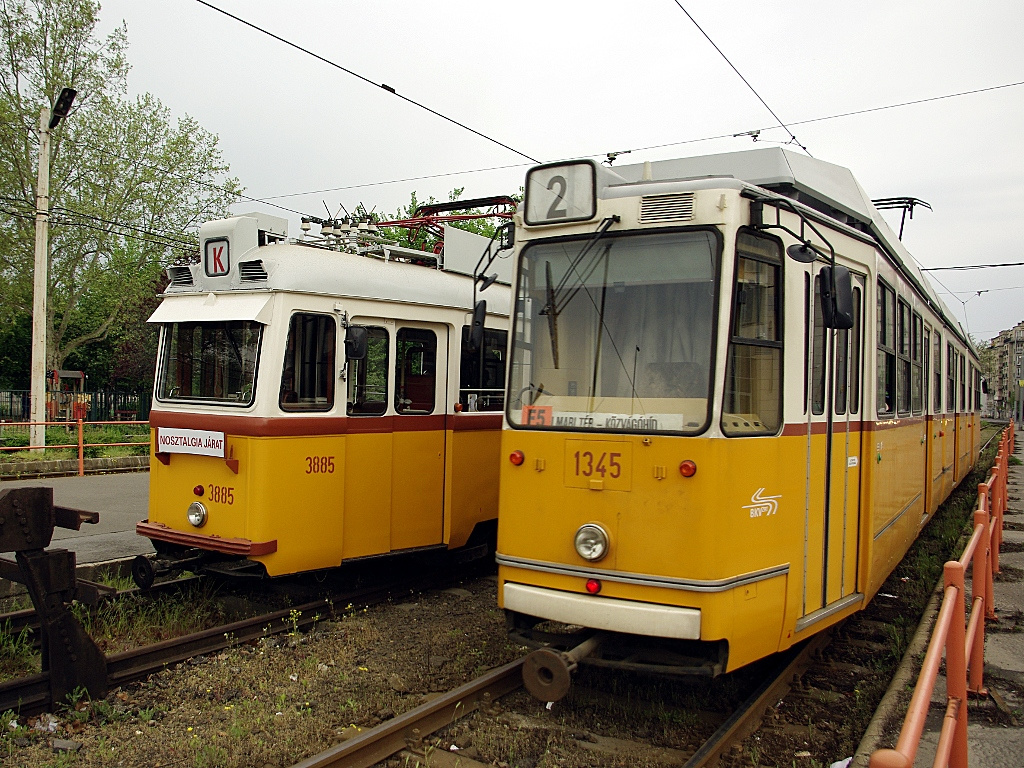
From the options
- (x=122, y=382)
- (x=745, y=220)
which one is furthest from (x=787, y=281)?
(x=122, y=382)

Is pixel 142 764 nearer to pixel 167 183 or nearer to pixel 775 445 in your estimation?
pixel 775 445

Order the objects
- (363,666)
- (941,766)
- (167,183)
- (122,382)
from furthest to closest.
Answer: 1. (122,382)
2. (167,183)
3. (363,666)
4. (941,766)

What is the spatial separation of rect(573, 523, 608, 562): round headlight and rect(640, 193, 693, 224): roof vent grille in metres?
1.85

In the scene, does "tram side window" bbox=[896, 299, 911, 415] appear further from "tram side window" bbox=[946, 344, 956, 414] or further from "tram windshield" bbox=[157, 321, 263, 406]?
"tram windshield" bbox=[157, 321, 263, 406]

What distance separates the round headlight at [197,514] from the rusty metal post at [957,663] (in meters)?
5.72

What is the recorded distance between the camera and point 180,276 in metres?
7.93

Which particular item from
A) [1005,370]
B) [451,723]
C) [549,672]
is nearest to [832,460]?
[549,672]

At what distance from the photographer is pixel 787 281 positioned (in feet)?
17.0

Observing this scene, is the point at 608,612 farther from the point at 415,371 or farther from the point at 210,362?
the point at 210,362

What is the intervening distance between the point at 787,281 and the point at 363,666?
13.2 ft

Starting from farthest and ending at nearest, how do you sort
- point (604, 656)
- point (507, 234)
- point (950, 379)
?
point (950, 379) < point (507, 234) < point (604, 656)

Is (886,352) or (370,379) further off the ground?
(886,352)

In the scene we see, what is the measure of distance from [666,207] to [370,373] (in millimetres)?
3821

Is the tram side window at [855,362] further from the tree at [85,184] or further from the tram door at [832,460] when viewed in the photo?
the tree at [85,184]
